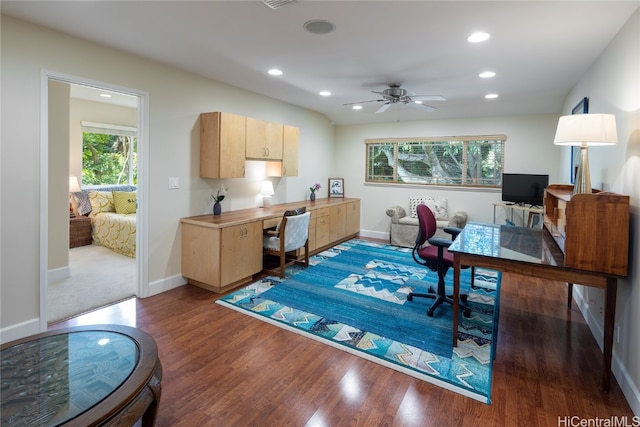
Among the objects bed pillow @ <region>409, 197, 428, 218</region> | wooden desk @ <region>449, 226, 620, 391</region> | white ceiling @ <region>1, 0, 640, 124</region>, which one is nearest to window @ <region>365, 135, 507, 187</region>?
bed pillow @ <region>409, 197, 428, 218</region>

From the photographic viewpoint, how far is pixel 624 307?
87.2 inches

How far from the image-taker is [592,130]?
2.24 m

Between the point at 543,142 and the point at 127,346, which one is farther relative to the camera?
the point at 543,142

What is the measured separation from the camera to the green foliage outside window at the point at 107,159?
646cm

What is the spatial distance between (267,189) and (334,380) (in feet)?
10.9

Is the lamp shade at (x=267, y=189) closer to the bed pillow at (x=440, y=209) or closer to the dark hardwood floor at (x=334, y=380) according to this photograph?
the dark hardwood floor at (x=334, y=380)

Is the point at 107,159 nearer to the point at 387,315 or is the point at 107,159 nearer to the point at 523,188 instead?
the point at 387,315

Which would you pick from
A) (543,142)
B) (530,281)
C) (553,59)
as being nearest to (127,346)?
(553,59)

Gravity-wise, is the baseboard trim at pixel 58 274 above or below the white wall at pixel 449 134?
below

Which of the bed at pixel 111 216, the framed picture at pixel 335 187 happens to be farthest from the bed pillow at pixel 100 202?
the framed picture at pixel 335 187

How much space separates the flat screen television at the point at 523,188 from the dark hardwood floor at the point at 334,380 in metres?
2.35

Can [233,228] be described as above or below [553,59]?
below

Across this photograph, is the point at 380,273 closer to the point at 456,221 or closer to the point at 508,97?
the point at 456,221

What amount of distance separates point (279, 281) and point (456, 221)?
3.41 metres
